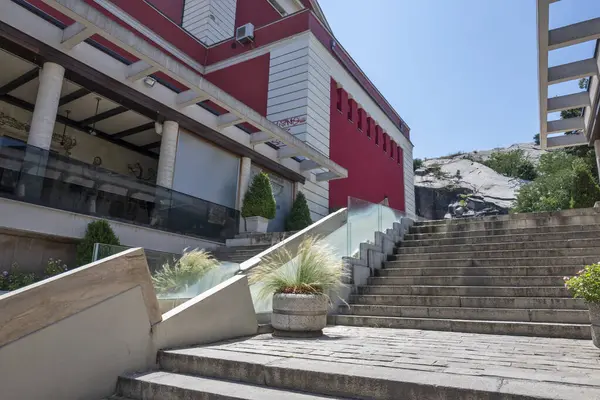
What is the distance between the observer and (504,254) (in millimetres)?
6691

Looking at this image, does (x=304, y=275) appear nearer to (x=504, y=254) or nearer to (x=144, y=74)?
(x=504, y=254)

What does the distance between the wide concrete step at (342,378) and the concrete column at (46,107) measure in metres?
6.43

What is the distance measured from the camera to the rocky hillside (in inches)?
1379

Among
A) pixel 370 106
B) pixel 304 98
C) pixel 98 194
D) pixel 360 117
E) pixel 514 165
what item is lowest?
pixel 98 194

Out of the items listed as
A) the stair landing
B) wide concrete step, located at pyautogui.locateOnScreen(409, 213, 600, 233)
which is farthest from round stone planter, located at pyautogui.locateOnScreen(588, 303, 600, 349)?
wide concrete step, located at pyautogui.locateOnScreen(409, 213, 600, 233)

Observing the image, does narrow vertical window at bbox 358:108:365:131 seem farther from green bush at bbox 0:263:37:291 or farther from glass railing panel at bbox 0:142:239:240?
green bush at bbox 0:263:37:291

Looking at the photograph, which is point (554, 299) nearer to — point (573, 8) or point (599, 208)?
point (599, 208)

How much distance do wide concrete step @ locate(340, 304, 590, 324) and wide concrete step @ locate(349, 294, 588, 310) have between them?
177 millimetres

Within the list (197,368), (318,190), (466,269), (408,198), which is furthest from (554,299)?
(408,198)

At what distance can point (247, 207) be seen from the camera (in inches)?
461

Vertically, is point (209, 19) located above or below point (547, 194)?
above

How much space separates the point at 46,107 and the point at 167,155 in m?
3.01

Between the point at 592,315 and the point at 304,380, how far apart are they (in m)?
2.72

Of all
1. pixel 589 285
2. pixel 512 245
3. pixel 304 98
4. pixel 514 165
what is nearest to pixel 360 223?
pixel 512 245
